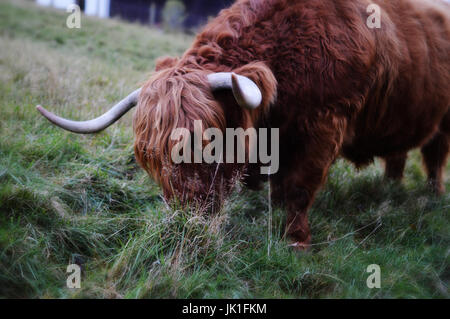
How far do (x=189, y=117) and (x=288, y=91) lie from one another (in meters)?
0.77

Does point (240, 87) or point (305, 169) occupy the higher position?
point (240, 87)

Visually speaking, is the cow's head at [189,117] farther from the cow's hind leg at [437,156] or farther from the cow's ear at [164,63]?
the cow's hind leg at [437,156]

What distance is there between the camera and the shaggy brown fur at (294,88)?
246 cm

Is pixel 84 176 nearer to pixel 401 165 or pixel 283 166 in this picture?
pixel 283 166

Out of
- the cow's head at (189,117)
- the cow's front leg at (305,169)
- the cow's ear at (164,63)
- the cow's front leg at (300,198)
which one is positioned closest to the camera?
the cow's head at (189,117)

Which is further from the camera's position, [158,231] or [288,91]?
[288,91]

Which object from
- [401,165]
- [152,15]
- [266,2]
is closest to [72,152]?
[266,2]

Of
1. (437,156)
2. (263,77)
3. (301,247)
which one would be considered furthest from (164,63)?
(437,156)

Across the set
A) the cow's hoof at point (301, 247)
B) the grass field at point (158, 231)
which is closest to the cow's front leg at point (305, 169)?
the cow's hoof at point (301, 247)

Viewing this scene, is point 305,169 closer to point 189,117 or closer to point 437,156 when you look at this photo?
point 189,117

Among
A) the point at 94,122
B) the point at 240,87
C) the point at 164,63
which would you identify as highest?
the point at 164,63

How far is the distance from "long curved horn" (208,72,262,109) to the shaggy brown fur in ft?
0.27

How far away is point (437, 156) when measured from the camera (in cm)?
446

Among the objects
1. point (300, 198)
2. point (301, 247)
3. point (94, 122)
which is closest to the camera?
point (94, 122)
